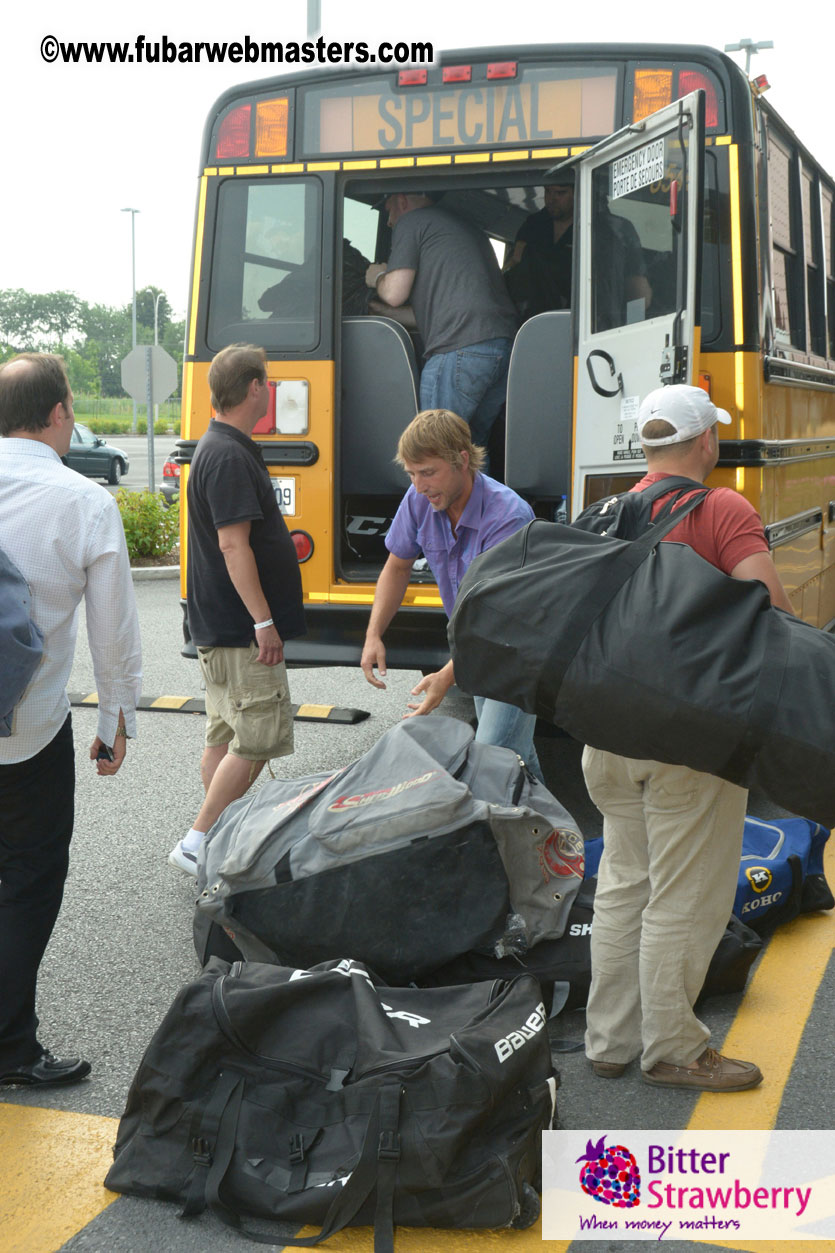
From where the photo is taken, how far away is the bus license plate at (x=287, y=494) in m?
5.38

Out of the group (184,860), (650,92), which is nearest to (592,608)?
(184,860)

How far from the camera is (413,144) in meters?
5.11

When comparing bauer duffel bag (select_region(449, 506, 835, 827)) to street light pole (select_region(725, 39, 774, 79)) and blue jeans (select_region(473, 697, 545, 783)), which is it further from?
street light pole (select_region(725, 39, 774, 79))

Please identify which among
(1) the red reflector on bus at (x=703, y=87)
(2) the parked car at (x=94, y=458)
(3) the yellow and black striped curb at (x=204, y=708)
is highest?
(2) the parked car at (x=94, y=458)

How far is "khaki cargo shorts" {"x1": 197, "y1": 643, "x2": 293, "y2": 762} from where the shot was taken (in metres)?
4.13

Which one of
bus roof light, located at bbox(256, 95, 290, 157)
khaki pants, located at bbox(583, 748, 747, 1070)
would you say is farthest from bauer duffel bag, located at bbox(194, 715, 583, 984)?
bus roof light, located at bbox(256, 95, 290, 157)

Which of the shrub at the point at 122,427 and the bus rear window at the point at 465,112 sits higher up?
the shrub at the point at 122,427

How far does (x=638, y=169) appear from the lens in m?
4.46

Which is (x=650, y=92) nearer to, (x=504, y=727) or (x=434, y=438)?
(x=434, y=438)

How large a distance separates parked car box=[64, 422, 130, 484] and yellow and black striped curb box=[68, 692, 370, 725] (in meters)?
23.2

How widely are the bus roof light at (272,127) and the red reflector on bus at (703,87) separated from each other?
1.74 metres

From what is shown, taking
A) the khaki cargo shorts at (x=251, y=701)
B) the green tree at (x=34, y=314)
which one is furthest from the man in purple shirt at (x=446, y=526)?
the green tree at (x=34, y=314)

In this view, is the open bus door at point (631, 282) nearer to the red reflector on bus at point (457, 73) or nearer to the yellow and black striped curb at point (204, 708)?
the red reflector on bus at point (457, 73)

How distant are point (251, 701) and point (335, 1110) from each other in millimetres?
1888
